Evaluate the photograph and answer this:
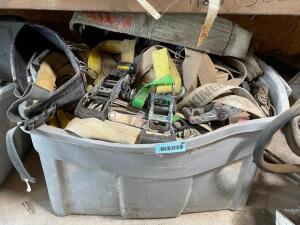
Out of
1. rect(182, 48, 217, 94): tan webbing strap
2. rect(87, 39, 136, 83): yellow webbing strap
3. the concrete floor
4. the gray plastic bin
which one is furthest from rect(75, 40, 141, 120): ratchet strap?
the concrete floor

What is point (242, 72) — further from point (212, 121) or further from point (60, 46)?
point (60, 46)

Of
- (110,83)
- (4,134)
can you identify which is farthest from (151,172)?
(4,134)

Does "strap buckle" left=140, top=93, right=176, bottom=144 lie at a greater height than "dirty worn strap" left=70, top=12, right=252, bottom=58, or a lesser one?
lesser

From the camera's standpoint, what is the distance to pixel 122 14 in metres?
0.81

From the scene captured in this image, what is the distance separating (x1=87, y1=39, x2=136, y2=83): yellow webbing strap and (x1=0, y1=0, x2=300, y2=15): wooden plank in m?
0.18

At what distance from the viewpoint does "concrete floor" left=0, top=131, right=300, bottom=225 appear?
37.1 inches

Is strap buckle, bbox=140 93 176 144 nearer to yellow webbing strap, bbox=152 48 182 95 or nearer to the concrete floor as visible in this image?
yellow webbing strap, bbox=152 48 182 95

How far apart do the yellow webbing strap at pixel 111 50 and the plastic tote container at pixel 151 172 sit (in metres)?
0.22

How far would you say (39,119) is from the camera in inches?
28.1

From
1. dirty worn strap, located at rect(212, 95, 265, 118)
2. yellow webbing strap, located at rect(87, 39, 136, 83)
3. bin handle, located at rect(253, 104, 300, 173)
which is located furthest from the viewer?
yellow webbing strap, located at rect(87, 39, 136, 83)

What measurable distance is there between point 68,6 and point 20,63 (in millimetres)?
211

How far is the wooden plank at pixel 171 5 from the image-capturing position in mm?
702

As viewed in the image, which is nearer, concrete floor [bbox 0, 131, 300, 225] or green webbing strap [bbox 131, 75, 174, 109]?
green webbing strap [bbox 131, 75, 174, 109]

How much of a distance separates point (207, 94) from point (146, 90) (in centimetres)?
14
